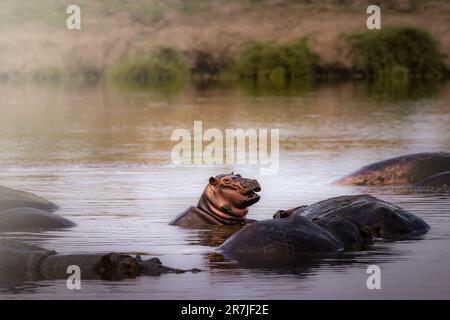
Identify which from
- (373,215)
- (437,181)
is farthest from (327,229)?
(437,181)

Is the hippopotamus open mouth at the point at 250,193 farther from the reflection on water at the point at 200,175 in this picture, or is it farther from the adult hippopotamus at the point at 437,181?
the adult hippopotamus at the point at 437,181

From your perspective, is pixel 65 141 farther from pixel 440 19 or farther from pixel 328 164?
pixel 440 19

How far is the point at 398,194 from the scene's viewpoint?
18047 millimetres

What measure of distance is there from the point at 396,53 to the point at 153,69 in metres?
8.93

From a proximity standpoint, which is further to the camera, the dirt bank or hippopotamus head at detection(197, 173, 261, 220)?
the dirt bank

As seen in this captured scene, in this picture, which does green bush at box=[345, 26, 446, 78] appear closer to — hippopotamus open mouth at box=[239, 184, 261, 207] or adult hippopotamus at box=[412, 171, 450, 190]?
adult hippopotamus at box=[412, 171, 450, 190]

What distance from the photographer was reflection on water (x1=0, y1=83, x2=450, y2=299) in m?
12.0

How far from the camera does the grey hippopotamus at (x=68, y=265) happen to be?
12.1m

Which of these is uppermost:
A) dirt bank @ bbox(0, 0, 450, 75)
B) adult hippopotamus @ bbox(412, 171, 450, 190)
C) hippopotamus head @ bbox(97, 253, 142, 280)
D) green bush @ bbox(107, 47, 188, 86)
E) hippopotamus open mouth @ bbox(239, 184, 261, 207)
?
dirt bank @ bbox(0, 0, 450, 75)

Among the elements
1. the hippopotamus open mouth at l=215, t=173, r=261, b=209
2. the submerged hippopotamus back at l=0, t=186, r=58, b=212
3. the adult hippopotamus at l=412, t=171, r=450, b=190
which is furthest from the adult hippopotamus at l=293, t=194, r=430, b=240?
the adult hippopotamus at l=412, t=171, r=450, b=190

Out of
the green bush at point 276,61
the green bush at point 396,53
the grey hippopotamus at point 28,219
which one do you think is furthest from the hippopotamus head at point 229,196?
the green bush at point 396,53

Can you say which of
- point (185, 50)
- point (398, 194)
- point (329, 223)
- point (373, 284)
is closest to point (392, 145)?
point (398, 194)

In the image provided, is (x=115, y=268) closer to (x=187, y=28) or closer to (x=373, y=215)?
(x=373, y=215)

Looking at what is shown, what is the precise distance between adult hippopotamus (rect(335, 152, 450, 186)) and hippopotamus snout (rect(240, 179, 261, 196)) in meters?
4.11
